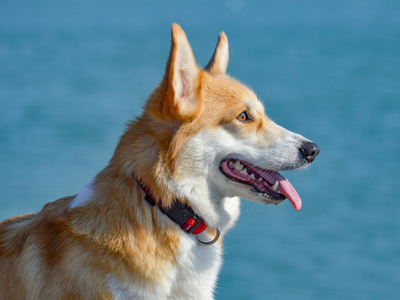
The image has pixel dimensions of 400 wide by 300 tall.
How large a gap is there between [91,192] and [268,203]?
5.09 feet

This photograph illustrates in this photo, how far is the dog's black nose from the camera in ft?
12.9

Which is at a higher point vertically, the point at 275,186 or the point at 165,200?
the point at 275,186

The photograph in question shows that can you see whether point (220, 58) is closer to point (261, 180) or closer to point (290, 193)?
point (261, 180)

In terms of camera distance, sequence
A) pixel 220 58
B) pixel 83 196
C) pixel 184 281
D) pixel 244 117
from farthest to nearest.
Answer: pixel 220 58 → pixel 244 117 → pixel 83 196 → pixel 184 281

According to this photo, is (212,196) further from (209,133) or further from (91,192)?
(91,192)

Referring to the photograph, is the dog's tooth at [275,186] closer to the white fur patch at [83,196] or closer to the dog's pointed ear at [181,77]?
the dog's pointed ear at [181,77]

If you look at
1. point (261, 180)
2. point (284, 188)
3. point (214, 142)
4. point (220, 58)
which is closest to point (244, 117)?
point (214, 142)

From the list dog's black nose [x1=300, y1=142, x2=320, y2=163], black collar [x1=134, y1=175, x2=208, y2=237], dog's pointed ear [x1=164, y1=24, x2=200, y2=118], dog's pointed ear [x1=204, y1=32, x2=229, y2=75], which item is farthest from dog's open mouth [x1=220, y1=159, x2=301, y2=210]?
dog's pointed ear [x1=204, y1=32, x2=229, y2=75]

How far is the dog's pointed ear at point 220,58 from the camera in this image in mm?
4609

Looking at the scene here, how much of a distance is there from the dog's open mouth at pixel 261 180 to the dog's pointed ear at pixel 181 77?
60 cm

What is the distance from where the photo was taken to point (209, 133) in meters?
3.78

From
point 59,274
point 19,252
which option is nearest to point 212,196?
point 59,274

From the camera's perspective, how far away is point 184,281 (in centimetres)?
373

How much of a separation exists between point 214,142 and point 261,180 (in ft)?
1.82
